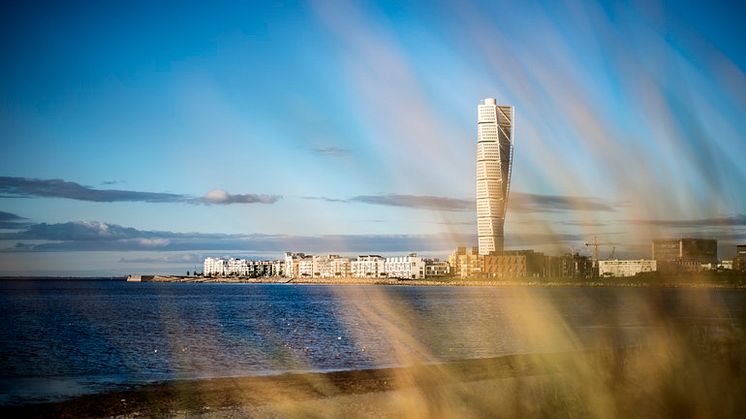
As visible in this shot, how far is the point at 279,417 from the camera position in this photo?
2089cm

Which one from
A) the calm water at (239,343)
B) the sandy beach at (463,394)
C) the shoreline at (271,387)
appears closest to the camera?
the sandy beach at (463,394)

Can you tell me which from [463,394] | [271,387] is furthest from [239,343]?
[463,394]

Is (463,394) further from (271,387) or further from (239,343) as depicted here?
(239,343)

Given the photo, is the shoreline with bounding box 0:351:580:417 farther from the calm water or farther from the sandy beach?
the calm water

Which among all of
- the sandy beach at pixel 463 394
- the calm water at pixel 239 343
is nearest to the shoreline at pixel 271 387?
the sandy beach at pixel 463 394

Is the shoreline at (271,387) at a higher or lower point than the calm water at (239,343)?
higher

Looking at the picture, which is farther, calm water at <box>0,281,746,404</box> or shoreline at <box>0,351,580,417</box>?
calm water at <box>0,281,746,404</box>

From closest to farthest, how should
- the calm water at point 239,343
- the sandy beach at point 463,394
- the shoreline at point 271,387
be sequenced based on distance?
the sandy beach at point 463,394 → the shoreline at point 271,387 → the calm water at point 239,343

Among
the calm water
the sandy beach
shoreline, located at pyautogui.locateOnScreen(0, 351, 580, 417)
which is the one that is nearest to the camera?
the sandy beach

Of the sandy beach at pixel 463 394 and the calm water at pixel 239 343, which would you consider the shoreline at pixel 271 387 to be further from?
the calm water at pixel 239 343

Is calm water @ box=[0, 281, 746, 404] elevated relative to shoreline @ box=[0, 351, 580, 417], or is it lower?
lower

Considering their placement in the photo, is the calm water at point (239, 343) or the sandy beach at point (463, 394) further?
the calm water at point (239, 343)

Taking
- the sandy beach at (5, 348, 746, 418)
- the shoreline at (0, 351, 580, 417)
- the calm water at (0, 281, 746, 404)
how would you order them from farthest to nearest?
the calm water at (0, 281, 746, 404), the shoreline at (0, 351, 580, 417), the sandy beach at (5, 348, 746, 418)

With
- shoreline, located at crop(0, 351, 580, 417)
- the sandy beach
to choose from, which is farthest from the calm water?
the sandy beach
